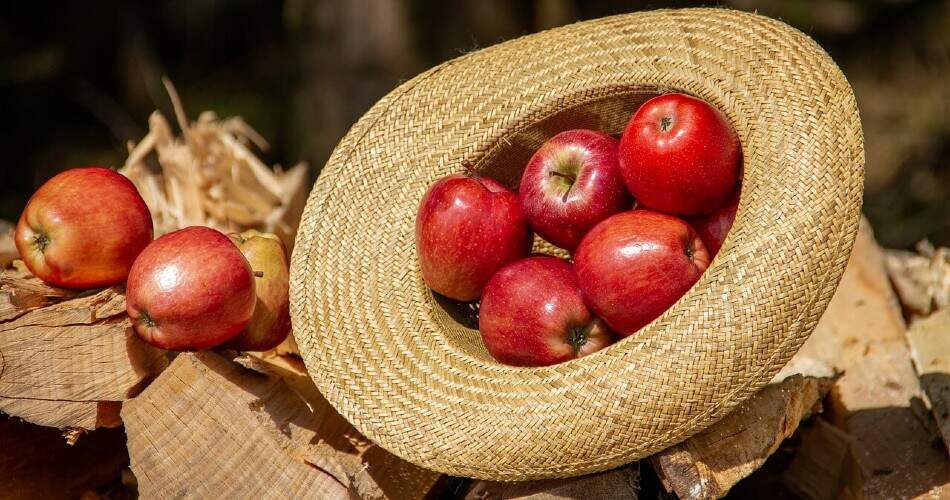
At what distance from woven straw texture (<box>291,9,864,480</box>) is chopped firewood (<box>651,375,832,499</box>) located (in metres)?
0.14

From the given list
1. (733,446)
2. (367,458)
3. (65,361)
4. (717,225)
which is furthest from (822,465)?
(65,361)

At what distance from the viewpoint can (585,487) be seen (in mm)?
2057

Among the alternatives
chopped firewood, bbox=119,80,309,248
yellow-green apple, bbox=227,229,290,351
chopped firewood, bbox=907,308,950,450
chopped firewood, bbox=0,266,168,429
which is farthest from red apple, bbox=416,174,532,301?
chopped firewood, bbox=119,80,309,248

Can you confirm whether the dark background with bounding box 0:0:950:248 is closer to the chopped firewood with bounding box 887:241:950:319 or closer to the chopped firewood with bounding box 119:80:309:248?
the chopped firewood with bounding box 119:80:309:248

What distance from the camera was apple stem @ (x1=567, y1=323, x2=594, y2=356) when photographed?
213 cm

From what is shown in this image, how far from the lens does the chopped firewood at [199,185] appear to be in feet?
12.8

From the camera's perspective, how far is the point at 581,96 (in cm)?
239

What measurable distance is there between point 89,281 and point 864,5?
5415 millimetres

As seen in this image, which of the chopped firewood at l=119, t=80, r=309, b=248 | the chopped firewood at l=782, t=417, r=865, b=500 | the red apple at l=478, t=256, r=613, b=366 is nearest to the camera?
the red apple at l=478, t=256, r=613, b=366

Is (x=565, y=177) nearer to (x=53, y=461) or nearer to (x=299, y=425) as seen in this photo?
(x=299, y=425)

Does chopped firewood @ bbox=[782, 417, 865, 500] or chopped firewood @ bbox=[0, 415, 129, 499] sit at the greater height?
chopped firewood @ bbox=[0, 415, 129, 499]

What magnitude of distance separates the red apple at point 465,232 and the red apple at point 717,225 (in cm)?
47

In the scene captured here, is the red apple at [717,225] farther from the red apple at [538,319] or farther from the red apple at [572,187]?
the red apple at [538,319]

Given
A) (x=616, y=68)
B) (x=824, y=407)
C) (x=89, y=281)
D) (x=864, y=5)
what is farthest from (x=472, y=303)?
(x=864, y=5)
